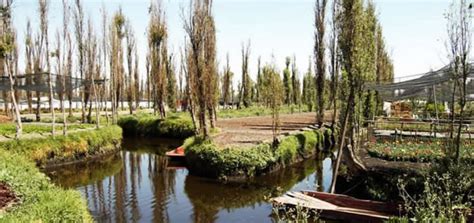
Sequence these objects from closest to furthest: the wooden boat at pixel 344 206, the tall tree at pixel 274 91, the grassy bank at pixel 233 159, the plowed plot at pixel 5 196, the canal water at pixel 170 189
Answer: the plowed plot at pixel 5 196 → the wooden boat at pixel 344 206 → the canal water at pixel 170 189 → the grassy bank at pixel 233 159 → the tall tree at pixel 274 91

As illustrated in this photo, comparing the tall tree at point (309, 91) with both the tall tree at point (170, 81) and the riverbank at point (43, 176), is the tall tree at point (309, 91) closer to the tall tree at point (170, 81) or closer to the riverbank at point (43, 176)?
the tall tree at point (170, 81)

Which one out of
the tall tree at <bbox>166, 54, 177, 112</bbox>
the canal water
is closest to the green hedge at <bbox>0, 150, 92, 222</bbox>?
the canal water

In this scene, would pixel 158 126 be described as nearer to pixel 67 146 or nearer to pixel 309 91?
pixel 67 146

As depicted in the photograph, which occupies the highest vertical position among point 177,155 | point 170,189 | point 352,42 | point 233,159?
point 352,42

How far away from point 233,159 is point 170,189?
6.89 ft

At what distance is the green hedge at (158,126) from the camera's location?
2455cm

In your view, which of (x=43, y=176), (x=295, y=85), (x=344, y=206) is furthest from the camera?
(x=295, y=85)

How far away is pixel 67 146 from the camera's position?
53.1 ft

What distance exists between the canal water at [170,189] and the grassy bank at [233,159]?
1.09 feet

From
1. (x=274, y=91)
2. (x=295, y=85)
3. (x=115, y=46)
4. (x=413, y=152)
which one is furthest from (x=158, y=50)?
(x=295, y=85)

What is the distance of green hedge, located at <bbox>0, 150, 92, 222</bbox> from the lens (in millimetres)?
5734

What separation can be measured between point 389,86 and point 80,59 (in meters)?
17.4

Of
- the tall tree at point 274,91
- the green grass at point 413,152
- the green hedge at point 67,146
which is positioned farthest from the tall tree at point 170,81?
the green grass at point 413,152

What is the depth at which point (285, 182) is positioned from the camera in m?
13.5
